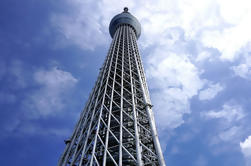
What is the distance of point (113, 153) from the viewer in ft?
71.3

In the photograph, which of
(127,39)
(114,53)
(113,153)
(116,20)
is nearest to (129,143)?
(113,153)

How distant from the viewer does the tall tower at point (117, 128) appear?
19266 mm

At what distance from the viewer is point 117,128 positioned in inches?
992

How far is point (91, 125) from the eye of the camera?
76.5 feet

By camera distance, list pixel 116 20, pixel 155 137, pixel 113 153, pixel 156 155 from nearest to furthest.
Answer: pixel 156 155, pixel 155 137, pixel 113 153, pixel 116 20

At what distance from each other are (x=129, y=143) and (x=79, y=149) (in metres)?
4.85

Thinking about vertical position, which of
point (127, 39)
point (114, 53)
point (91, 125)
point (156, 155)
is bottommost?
point (156, 155)

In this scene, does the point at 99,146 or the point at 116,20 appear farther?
the point at 116,20

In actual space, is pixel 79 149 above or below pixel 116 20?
below

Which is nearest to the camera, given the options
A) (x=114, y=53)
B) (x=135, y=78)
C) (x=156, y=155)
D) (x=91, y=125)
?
(x=156, y=155)

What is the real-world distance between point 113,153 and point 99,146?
1.79 metres

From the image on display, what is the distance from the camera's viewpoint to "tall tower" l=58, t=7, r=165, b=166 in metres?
19.3

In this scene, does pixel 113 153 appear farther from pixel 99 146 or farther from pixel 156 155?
pixel 156 155

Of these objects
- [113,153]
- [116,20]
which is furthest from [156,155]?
[116,20]
